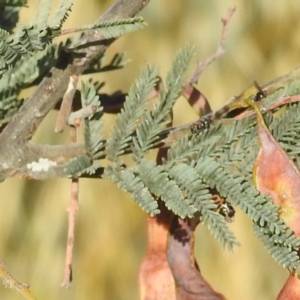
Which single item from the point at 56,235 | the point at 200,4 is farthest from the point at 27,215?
the point at 200,4

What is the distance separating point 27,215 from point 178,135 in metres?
0.54

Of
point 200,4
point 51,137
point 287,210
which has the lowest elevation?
point 287,210

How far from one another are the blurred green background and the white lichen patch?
451 mm

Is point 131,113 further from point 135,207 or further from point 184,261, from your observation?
point 135,207

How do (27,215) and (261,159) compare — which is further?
(27,215)

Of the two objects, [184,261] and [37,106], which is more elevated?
[37,106]

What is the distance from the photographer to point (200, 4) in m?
0.79

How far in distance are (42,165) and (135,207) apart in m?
0.49

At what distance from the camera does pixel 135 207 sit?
0.77m

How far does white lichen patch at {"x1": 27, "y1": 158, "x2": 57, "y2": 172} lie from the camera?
0.96 ft

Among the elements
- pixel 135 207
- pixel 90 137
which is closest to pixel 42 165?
pixel 90 137

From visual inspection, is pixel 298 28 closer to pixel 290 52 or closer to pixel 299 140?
pixel 290 52

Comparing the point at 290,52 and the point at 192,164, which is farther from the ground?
the point at 290,52

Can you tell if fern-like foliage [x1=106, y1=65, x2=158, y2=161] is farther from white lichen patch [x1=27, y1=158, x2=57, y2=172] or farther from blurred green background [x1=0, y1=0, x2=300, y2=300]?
blurred green background [x1=0, y1=0, x2=300, y2=300]
